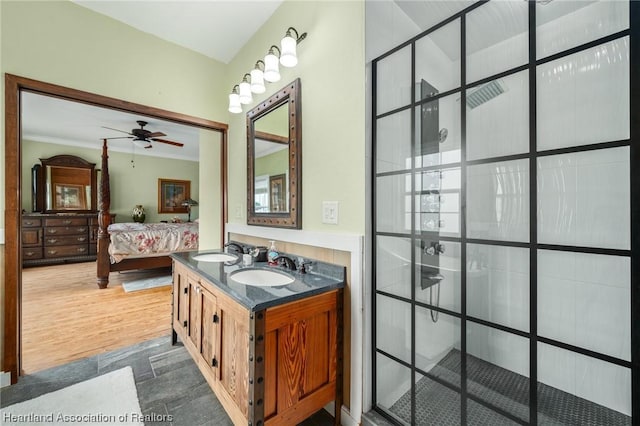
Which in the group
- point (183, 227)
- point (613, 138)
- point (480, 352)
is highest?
point (613, 138)

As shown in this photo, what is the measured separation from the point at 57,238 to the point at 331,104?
6.31m

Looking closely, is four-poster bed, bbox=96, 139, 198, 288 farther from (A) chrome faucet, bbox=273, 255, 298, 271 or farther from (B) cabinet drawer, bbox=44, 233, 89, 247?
(A) chrome faucet, bbox=273, 255, 298, 271

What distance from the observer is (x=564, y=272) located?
2.90 ft

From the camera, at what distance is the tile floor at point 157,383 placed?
4.79ft

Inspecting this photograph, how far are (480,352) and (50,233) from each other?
275 inches

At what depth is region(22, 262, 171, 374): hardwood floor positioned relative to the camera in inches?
84.6

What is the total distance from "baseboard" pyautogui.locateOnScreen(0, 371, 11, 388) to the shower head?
3.08 meters

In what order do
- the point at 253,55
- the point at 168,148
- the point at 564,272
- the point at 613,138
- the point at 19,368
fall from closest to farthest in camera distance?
the point at 613,138 → the point at 564,272 → the point at 19,368 → the point at 253,55 → the point at 168,148

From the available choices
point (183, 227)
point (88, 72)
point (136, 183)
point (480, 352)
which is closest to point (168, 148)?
point (136, 183)

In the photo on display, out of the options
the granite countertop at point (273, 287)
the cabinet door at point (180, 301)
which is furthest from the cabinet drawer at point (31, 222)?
the granite countertop at point (273, 287)

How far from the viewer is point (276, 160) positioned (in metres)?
1.95

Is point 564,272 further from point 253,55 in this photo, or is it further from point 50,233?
point 50,233

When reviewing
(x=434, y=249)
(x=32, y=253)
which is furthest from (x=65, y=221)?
(x=434, y=249)

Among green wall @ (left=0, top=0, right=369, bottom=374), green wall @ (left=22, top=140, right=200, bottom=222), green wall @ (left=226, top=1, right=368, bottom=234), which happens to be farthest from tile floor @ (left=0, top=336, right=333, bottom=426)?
green wall @ (left=22, top=140, right=200, bottom=222)
